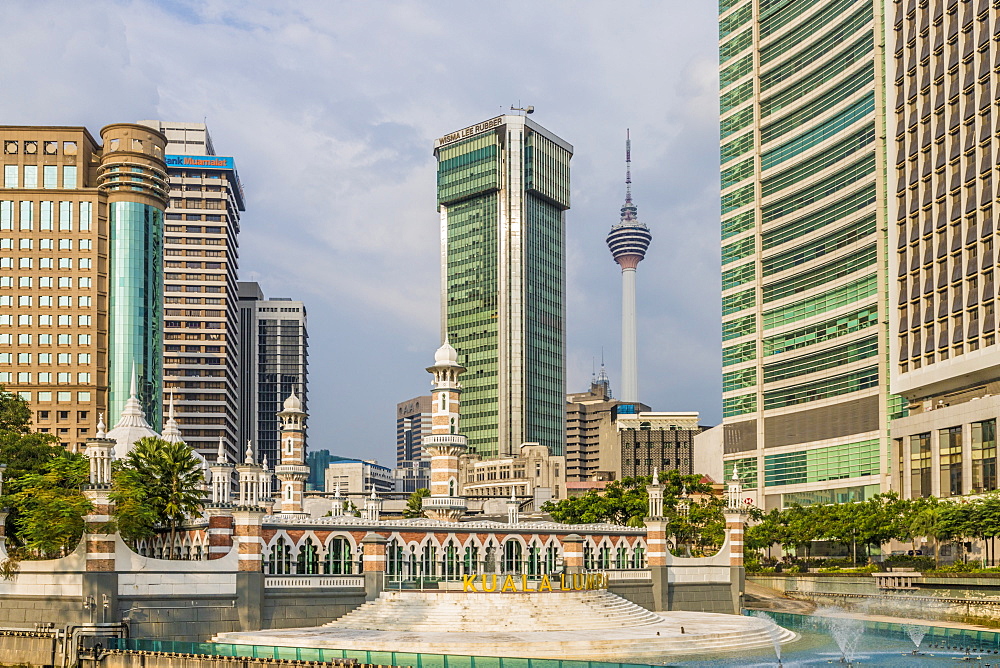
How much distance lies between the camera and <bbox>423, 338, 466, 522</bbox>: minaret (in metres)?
87.7

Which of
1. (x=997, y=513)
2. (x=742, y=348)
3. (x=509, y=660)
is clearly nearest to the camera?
(x=509, y=660)

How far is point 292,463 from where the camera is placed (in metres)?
102

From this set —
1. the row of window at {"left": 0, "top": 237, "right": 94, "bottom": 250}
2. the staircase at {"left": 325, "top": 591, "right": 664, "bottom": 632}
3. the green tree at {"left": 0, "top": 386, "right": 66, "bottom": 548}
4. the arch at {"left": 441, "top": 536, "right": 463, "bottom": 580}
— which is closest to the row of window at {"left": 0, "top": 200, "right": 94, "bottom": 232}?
the row of window at {"left": 0, "top": 237, "right": 94, "bottom": 250}

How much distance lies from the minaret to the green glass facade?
81.8 m

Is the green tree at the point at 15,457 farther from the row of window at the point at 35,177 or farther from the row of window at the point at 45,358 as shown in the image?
the row of window at the point at 35,177

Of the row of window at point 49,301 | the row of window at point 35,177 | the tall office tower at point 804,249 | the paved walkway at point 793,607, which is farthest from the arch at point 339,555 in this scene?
the row of window at point 35,177

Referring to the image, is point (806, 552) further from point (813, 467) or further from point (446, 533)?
point (446, 533)

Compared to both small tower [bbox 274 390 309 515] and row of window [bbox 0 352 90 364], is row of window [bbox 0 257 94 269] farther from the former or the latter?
small tower [bbox 274 390 309 515]

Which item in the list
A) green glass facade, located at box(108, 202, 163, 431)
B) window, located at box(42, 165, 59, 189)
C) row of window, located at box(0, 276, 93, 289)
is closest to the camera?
row of window, located at box(0, 276, 93, 289)

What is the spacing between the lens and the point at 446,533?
2803 inches

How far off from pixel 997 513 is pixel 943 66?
4320cm

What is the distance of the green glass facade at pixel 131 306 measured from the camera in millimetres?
165000

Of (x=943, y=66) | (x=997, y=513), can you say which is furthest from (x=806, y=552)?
(x=943, y=66)

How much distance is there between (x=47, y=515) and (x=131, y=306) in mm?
111983
